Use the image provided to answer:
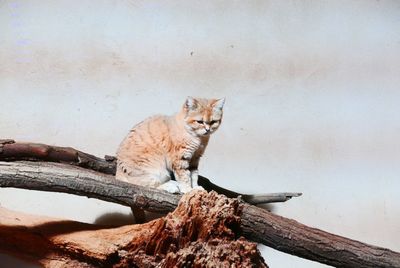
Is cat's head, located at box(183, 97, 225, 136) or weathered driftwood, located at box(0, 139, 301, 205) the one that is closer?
weathered driftwood, located at box(0, 139, 301, 205)

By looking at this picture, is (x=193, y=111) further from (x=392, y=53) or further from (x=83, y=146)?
(x=392, y=53)

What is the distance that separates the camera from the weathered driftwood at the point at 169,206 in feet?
5.47

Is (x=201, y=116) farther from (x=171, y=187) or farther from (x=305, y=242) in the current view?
(x=305, y=242)

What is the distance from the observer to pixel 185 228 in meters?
1.56

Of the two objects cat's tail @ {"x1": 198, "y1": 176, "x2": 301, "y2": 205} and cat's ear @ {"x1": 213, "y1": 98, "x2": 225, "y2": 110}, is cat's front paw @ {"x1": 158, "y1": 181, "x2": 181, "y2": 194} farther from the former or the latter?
cat's ear @ {"x1": 213, "y1": 98, "x2": 225, "y2": 110}

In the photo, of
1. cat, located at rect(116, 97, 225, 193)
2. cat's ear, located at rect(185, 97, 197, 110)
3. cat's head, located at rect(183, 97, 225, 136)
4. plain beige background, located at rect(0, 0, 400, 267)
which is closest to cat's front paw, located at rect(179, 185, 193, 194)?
cat, located at rect(116, 97, 225, 193)

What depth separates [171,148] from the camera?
2.04 m

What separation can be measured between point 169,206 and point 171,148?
0.39 meters

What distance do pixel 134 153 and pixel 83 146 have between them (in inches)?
19.5

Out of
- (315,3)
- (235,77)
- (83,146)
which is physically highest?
(315,3)

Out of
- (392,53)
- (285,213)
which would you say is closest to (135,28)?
(285,213)

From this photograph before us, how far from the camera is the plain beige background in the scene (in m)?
2.43

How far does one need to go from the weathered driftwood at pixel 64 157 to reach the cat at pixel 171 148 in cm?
11

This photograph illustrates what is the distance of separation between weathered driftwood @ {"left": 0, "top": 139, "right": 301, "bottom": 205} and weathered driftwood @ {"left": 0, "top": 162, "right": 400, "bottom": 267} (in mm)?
139
